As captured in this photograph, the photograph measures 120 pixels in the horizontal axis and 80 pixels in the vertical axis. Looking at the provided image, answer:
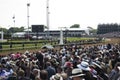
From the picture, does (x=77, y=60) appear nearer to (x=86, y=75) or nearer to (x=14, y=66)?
(x=14, y=66)

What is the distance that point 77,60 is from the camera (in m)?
14.8

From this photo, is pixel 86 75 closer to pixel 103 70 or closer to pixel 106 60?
pixel 103 70

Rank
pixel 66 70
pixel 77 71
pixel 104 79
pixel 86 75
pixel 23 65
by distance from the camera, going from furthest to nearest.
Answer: pixel 23 65, pixel 77 71, pixel 104 79, pixel 66 70, pixel 86 75

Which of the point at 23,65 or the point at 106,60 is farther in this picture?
the point at 106,60

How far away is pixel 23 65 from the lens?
44.4 feet

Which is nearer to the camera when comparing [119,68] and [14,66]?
[119,68]

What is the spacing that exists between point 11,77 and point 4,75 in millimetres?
1856

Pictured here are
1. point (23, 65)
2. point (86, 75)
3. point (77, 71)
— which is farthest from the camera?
point (23, 65)

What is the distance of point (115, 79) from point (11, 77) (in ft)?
9.52

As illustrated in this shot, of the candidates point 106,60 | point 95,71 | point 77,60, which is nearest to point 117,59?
point 106,60

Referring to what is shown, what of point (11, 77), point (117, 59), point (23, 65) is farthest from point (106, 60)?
point (11, 77)

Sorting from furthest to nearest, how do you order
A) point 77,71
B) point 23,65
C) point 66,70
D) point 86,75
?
point 23,65 → point 77,71 → point 66,70 → point 86,75

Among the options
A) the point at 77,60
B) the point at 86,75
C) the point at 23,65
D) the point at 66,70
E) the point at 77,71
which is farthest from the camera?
the point at 77,60

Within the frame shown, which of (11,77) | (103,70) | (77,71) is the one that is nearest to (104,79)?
(103,70)
